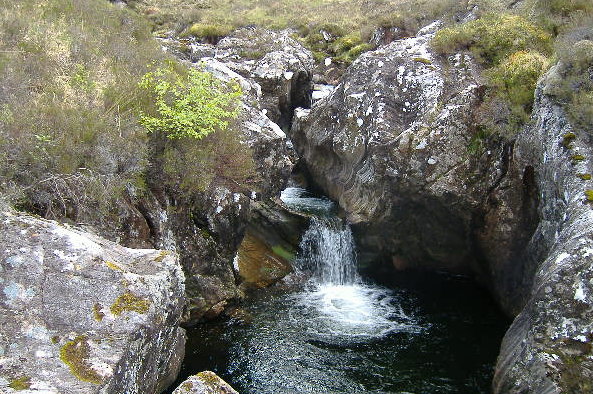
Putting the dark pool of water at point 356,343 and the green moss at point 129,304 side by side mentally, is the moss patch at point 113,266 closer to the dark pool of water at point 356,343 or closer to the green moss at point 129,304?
the green moss at point 129,304

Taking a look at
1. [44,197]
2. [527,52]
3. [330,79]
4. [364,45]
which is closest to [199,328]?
[44,197]

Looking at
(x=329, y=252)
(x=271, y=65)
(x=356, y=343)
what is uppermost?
(x=271, y=65)

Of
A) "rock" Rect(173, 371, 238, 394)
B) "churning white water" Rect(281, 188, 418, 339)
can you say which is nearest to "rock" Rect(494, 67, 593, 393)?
"churning white water" Rect(281, 188, 418, 339)

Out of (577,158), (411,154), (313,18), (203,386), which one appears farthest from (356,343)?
(313,18)

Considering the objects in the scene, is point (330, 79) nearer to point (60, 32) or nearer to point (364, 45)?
point (364, 45)

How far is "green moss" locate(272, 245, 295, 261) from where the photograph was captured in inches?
616

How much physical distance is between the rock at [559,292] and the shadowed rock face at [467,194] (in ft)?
0.07

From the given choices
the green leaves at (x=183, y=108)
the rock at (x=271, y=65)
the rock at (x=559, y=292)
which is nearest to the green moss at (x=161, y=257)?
the green leaves at (x=183, y=108)

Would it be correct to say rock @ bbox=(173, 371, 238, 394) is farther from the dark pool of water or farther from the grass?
the grass

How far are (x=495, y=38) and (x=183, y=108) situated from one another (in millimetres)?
10478

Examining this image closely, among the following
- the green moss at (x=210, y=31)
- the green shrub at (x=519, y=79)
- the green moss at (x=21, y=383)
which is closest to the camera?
the green moss at (x=21, y=383)

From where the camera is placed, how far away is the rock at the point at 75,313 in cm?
499

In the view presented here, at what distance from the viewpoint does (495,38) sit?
601 inches

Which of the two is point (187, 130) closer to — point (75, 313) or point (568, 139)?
point (75, 313)
